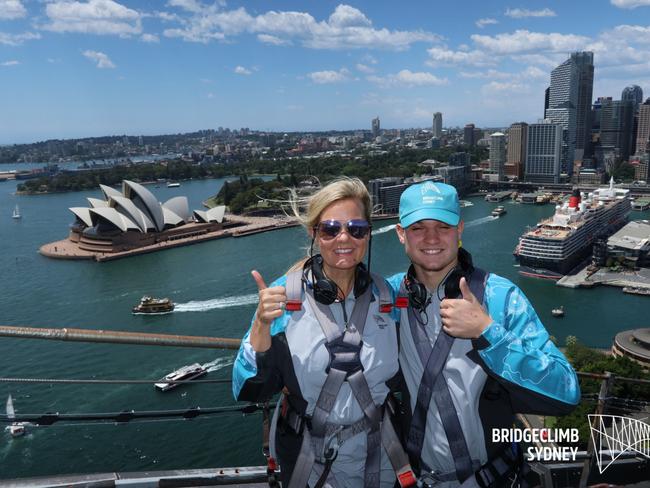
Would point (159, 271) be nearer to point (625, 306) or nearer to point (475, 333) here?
point (625, 306)

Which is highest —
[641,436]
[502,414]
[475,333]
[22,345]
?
[475,333]

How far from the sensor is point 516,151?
104 feet

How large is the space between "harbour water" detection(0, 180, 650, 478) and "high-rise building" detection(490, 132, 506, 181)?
12.5 metres

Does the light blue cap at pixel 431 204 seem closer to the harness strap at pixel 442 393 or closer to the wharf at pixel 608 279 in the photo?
the harness strap at pixel 442 393

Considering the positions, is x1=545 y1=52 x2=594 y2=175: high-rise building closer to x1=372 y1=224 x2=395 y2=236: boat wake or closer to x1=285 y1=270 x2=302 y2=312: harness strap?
x1=372 y1=224 x2=395 y2=236: boat wake

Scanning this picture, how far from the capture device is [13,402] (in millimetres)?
5883

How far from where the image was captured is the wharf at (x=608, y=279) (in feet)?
37.0

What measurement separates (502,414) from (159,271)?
12.7 m

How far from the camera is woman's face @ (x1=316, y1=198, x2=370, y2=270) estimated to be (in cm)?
74

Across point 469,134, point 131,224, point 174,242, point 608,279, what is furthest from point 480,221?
point 469,134

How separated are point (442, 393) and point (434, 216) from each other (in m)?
0.23

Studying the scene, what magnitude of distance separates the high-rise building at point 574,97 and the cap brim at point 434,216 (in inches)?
1547

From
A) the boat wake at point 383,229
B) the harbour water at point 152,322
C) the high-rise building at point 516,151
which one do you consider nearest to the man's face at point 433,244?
the harbour water at point 152,322

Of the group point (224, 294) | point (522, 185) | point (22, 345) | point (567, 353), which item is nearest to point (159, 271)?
point (224, 294)
